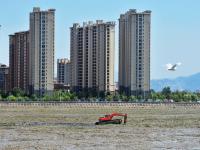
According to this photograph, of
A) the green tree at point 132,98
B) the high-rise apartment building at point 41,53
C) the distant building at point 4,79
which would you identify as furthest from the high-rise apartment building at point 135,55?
the distant building at point 4,79

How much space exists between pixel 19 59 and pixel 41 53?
24251 mm

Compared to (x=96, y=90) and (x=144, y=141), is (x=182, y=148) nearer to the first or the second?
(x=144, y=141)

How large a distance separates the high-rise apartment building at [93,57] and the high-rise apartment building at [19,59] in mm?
12958

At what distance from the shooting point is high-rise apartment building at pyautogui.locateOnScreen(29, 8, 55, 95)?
146 meters

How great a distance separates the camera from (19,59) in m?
170

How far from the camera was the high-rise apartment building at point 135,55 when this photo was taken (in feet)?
487

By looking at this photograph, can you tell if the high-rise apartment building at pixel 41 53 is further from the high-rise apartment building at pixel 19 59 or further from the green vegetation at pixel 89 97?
the high-rise apartment building at pixel 19 59

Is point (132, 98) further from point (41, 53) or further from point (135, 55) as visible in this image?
point (41, 53)

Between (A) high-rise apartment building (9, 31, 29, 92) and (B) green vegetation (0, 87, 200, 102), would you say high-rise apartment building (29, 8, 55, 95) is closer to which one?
(B) green vegetation (0, 87, 200, 102)

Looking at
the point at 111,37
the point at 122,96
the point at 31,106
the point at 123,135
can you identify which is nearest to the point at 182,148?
the point at 123,135

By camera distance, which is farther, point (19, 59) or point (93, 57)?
point (19, 59)

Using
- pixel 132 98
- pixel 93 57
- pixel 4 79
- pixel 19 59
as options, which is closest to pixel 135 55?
pixel 132 98

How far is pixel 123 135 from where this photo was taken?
40875 mm

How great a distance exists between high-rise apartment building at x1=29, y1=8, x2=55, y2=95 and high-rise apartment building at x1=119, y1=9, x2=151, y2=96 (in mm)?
19019
